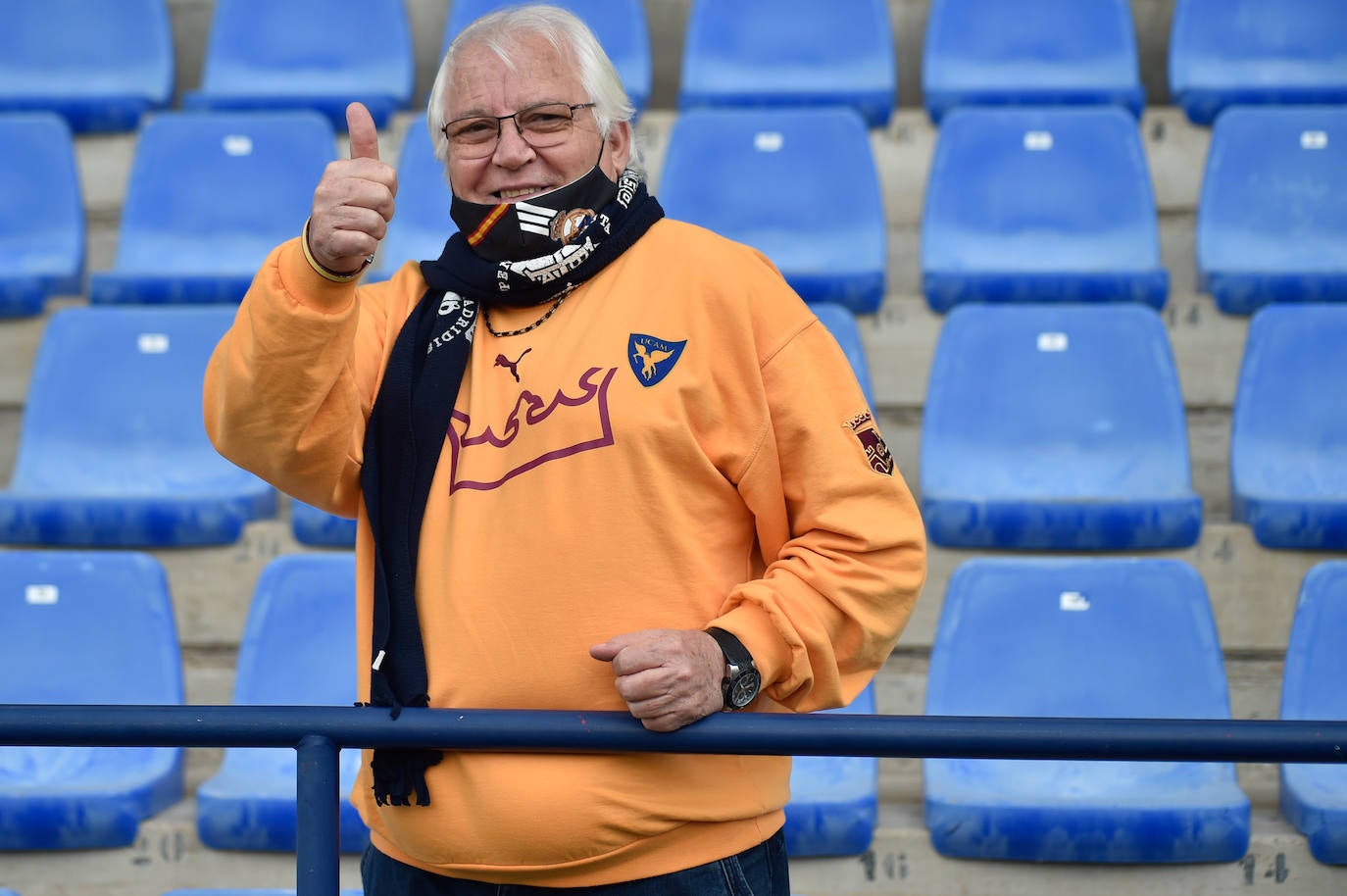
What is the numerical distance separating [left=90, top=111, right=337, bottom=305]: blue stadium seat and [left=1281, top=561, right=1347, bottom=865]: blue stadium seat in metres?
2.21

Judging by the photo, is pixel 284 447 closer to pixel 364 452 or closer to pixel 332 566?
pixel 364 452

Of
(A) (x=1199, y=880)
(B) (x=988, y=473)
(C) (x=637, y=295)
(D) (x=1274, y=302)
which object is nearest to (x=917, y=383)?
(B) (x=988, y=473)

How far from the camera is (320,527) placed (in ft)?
8.03

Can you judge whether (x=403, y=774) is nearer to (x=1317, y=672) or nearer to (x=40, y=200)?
(x=1317, y=672)

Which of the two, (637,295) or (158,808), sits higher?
(637,295)

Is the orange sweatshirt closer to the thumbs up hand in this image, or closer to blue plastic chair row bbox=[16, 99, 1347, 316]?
the thumbs up hand

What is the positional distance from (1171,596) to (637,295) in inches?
52.9

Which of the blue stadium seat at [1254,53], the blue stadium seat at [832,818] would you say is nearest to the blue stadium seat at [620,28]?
the blue stadium seat at [1254,53]

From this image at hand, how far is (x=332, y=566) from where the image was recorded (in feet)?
7.61

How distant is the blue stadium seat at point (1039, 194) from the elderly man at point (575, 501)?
1.83 metres

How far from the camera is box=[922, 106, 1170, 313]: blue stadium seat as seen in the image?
3.03m

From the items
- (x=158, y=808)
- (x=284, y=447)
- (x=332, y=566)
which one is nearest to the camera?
(x=284, y=447)

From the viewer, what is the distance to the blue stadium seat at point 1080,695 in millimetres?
1981

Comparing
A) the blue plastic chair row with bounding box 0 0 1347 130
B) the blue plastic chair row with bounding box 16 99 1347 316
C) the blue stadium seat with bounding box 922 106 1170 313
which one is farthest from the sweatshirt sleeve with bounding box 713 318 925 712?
the blue plastic chair row with bounding box 0 0 1347 130
